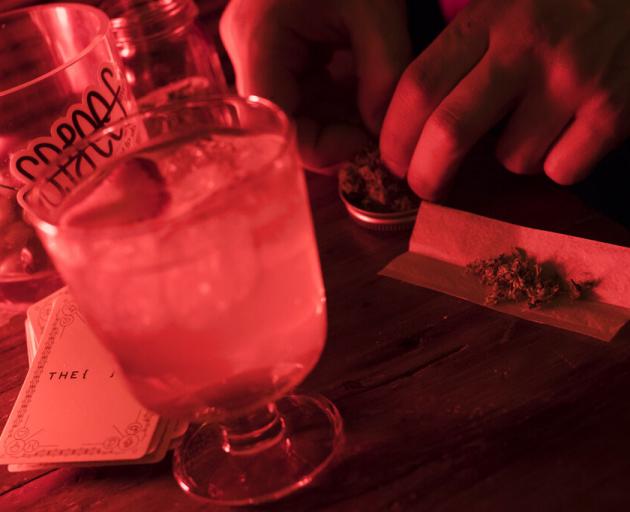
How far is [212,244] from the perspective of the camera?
462mm

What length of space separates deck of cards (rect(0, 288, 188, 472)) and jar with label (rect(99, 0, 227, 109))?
605 mm

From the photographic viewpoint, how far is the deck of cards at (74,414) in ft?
2.22

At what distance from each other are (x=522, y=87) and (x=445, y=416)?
0.48 meters

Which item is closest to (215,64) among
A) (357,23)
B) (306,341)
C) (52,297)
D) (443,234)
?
(357,23)

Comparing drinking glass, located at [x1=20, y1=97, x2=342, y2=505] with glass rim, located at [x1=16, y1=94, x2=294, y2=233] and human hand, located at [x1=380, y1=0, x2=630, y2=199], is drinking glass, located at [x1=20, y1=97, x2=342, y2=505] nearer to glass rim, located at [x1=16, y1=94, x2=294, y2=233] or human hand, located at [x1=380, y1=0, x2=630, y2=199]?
glass rim, located at [x1=16, y1=94, x2=294, y2=233]

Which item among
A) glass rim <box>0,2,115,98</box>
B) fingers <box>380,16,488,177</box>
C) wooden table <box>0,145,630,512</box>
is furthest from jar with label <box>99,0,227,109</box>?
wooden table <box>0,145,630,512</box>

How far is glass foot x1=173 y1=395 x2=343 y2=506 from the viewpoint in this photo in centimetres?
62

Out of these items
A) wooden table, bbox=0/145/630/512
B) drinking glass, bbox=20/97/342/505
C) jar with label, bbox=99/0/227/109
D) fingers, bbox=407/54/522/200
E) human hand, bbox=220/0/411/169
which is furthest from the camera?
jar with label, bbox=99/0/227/109

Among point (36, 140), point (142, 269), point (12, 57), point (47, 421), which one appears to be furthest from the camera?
point (12, 57)

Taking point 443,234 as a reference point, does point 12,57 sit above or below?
above

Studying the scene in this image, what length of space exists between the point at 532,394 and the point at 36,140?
0.69m

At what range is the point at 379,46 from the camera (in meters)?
0.93

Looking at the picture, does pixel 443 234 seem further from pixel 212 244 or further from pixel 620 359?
pixel 212 244

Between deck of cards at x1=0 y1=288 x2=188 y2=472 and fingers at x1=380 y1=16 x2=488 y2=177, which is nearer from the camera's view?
deck of cards at x1=0 y1=288 x2=188 y2=472
